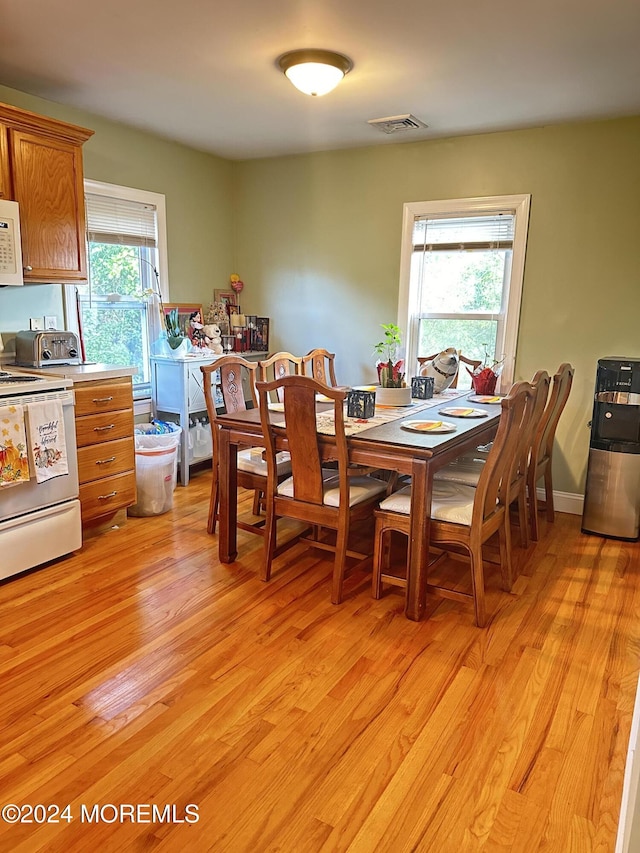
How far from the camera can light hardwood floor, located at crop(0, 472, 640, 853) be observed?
5.16 ft

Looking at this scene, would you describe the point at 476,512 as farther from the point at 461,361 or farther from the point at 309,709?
the point at 461,361

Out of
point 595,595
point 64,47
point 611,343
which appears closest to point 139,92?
point 64,47

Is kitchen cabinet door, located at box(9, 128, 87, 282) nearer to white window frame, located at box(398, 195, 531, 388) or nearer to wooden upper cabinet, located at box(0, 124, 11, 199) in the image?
wooden upper cabinet, located at box(0, 124, 11, 199)

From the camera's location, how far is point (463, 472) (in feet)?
10.0

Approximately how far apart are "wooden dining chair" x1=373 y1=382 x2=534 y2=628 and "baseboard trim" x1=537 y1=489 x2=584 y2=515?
148cm

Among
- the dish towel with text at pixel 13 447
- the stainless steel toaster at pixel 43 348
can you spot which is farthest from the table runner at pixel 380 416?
the stainless steel toaster at pixel 43 348

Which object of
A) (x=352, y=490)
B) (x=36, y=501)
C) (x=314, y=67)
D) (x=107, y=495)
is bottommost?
(x=107, y=495)

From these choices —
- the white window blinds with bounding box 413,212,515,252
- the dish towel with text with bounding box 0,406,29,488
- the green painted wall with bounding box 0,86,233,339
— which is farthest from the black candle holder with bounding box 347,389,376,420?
the green painted wall with bounding box 0,86,233,339

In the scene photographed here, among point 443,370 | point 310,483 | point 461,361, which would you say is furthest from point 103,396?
point 461,361

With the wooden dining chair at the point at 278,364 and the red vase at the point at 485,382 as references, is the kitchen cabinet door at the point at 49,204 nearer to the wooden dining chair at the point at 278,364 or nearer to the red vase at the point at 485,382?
the wooden dining chair at the point at 278,364

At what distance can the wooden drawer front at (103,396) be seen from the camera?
3.24 m

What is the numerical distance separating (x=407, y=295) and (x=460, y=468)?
5.84 ft

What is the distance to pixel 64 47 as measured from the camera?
2799 mm

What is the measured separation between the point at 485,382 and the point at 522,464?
0.80 metres
